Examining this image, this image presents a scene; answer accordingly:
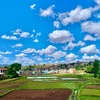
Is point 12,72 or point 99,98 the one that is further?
point 12,72

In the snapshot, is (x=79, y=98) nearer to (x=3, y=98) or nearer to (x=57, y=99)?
(x=57, y=99)

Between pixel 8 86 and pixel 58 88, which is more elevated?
pixel 8 86

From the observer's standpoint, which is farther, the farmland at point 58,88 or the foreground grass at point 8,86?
the foreground grass at point 8,86

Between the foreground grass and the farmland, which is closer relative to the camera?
the farmland

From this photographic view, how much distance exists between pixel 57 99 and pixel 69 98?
191 centimetres

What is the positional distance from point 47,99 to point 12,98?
515 centimetres

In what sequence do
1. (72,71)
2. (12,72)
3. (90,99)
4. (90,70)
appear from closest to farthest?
(90,99) < (12,72) < (90,70) < (72,71)

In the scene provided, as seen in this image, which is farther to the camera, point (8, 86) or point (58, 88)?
point (8, 86)

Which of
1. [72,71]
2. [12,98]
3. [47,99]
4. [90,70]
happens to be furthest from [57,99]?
[72,71]

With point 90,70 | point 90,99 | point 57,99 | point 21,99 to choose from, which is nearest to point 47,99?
point 57,99

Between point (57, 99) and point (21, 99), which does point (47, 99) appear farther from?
point (21, 99)

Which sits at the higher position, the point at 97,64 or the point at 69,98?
the point at 97,64

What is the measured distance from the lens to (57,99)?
33062 millimetres

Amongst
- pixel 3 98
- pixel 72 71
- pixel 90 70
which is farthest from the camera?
pixel 72 71
